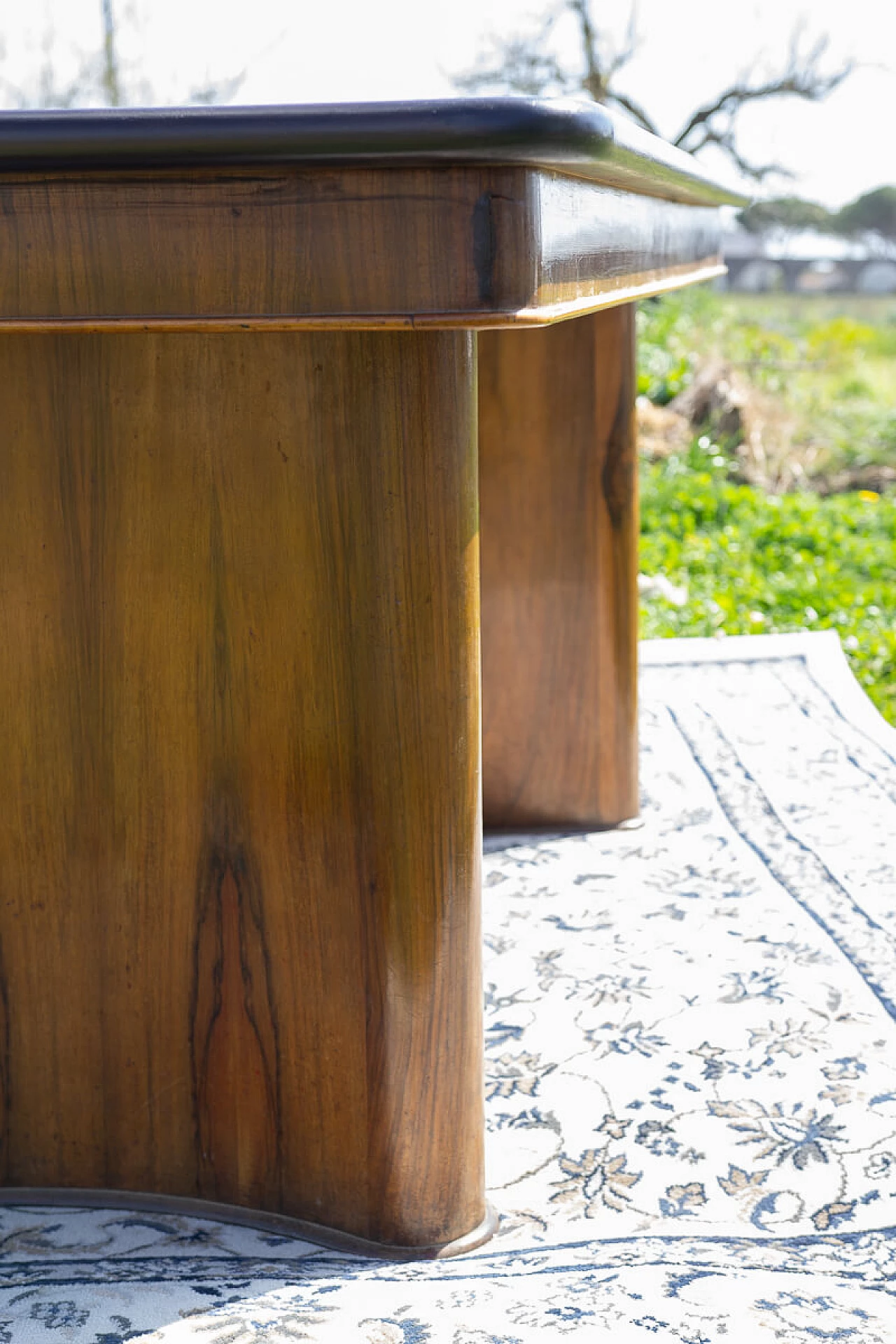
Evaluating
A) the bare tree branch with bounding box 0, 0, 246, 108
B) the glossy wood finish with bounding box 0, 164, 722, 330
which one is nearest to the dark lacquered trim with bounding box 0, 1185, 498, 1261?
the glossy wood finish with bounding box 0, 164, 722, 330

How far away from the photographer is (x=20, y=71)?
603 centimetres

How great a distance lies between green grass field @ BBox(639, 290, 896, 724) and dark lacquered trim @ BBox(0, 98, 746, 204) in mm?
2397

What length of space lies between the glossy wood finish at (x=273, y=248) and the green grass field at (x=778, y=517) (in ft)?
7.78

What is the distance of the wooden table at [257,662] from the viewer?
891mm

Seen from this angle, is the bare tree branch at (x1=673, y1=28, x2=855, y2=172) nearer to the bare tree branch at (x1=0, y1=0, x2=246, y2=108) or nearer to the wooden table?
the bare tree branch at (x1=0, y1=0, x2=246, y2=108)

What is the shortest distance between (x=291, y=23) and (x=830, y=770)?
5.26m

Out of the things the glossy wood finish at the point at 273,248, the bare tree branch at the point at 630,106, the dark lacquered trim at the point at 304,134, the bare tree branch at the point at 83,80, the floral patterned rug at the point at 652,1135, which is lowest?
the floral patterned rug at the point at 652,1135

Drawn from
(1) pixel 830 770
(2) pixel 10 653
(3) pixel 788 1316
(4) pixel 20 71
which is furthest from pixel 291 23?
(3) pixel 788 1316

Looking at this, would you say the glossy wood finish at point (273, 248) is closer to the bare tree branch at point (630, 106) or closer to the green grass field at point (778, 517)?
the green grass field at point (778, 517)

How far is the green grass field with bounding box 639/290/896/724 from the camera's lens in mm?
3605

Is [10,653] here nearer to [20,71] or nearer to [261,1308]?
[261,1308]

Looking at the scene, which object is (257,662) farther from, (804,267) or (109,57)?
(804,267)

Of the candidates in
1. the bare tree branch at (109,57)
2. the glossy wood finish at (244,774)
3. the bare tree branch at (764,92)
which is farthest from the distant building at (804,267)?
the glossy wood finish at (244,774)

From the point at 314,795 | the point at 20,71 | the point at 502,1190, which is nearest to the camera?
the point at 314,795
